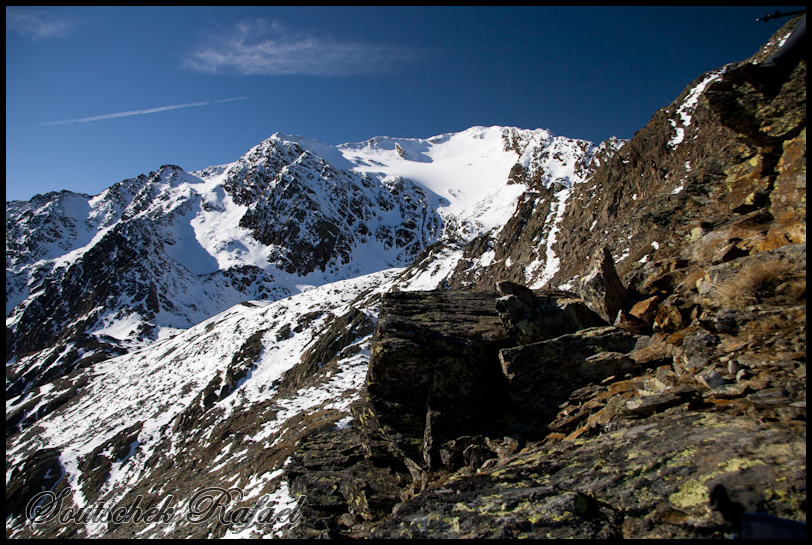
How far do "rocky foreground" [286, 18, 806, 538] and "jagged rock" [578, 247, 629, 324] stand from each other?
2.2 inches

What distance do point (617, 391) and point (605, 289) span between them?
3.36m

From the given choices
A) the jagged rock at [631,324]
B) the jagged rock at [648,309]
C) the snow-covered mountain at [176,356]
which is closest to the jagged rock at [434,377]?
the jagged rock at [631,324]

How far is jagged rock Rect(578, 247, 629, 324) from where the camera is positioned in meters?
11.0

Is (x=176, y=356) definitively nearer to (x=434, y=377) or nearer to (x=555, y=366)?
(x=434, y=377)

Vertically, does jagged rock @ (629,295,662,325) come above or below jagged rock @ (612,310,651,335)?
above

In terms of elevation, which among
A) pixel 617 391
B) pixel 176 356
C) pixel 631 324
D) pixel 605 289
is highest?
pixel 605 289

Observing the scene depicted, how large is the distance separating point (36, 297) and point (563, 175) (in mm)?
244955

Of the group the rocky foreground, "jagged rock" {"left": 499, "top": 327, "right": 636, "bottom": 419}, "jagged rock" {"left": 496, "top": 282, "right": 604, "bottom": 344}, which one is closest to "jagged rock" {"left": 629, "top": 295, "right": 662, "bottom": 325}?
the rocky foreground

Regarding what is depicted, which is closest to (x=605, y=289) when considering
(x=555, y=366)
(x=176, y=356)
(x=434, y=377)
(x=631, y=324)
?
(x=631, y=324)

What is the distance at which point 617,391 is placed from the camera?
8844 mm

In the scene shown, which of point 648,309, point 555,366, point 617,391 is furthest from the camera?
point 555,366

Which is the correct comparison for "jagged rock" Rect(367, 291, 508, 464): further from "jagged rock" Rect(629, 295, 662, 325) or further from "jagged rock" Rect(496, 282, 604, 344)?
"jagged rock" Rect(629, 295, 662, 325)

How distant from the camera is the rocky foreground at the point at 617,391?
5.66m

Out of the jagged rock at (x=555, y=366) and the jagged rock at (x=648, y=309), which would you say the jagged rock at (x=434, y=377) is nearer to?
the jagged rock at (x=555, y=366)
